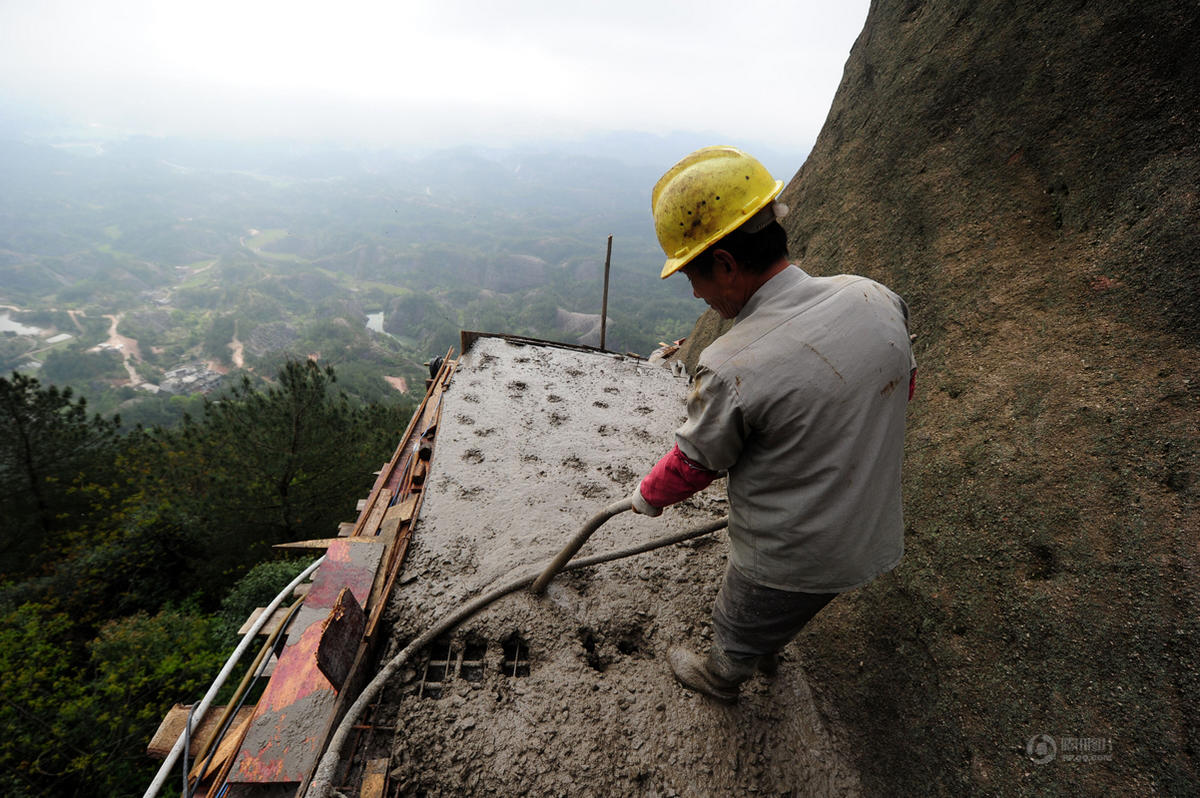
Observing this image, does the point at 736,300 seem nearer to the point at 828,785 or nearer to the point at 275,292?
the point at 828,785

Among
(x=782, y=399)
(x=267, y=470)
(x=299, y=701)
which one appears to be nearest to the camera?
(x=782, y=399)

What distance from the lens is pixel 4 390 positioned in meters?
9.70

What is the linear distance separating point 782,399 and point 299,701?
246cm

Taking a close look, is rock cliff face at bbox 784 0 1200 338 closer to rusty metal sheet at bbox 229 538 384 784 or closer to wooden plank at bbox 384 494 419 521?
wooden plank at bbox 384 494 419 521

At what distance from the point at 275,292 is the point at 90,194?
13337 cm

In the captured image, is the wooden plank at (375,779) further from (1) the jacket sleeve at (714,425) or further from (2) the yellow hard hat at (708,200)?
(2) the yellow hard hat at (708,200)

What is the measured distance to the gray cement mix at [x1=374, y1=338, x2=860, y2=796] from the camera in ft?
6.70

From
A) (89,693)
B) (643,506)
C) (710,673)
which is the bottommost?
(89,693)

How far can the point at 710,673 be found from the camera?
2.18 m

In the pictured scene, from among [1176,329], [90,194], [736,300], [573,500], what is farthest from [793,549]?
[90,194]

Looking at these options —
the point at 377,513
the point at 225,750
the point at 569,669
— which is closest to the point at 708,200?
the point at 569,669

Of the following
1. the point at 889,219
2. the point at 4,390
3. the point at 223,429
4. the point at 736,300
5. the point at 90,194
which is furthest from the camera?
the point at 90,194

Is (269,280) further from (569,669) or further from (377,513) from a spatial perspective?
(569,669)

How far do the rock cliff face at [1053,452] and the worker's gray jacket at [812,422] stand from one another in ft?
2.53
